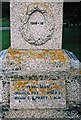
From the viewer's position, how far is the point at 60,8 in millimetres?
5156

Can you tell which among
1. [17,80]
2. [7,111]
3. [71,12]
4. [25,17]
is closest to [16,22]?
[25,17]

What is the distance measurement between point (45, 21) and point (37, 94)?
3.68 ft

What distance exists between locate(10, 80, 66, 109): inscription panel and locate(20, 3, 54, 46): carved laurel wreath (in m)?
0.67

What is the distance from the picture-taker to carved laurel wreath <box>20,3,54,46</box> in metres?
5.12

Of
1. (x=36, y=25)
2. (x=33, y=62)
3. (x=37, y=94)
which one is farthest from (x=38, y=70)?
(x=36, y=25)

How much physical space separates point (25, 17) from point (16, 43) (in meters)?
0.43

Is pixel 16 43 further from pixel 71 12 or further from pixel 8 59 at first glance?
pixel 71 12

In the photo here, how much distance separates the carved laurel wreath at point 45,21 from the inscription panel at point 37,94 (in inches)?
26.6

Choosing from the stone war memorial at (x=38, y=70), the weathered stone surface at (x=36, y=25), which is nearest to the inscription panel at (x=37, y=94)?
the stone war memorial at (x=38, y=70)

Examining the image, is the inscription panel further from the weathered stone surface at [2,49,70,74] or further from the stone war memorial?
the weathered stone surface at [2,49,70,74]

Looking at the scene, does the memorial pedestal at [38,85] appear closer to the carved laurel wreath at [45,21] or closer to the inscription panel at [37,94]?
the inscription panel at [37,94]

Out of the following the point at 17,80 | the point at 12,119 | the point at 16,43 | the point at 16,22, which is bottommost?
the point at 12,119

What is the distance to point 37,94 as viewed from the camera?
504cm

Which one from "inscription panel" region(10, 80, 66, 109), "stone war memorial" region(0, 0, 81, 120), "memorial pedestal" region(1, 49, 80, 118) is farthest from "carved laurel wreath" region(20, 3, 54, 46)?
"inscription panel" region(10, 80, 66, 109)
